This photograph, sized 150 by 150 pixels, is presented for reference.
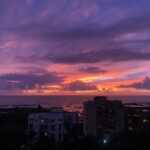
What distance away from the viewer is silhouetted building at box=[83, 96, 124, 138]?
6607 cm

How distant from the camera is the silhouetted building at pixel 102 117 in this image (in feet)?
217

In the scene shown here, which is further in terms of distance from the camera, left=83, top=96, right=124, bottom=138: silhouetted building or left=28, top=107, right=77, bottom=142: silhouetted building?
left=83, top=96, right=124, bottom=138: silhouetted building

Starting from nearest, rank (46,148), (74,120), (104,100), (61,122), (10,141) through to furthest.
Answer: (46,148), (10,141), (61,122), (74,120), (104,100)

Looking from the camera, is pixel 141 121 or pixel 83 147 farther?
pixel 141 121

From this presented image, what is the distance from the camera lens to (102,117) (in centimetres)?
6738

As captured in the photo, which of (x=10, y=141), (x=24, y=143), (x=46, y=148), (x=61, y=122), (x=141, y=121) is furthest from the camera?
(x=141, y=121)

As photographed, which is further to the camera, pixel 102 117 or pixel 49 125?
pixel 102 117

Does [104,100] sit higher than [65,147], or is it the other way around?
[104,100]

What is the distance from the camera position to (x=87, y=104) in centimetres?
6712

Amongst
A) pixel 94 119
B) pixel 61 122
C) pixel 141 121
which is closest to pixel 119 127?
pixel 94 119

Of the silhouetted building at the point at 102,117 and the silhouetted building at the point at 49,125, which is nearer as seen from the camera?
the silhouetted building at the point at 49,125

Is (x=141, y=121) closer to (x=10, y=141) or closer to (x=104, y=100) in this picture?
(x=104, y=100)

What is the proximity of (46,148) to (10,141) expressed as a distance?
20.1 ft

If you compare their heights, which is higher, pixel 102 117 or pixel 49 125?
pixel 102 117
